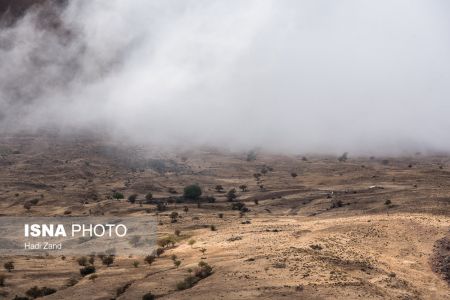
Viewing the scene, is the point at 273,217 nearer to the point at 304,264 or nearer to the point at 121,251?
the point at 121,251

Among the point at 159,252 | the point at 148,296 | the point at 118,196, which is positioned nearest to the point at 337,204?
the point at 159,252

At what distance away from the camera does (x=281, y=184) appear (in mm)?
50688

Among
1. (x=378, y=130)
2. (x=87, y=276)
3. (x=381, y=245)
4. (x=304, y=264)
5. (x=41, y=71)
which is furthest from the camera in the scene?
(x=41, y=71)

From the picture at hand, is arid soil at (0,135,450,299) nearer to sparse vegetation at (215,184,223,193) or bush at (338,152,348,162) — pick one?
sparse vegetation at (215,184,223,193)

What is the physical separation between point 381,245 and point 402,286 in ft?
17.6

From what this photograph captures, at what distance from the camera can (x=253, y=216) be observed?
37.2 meters

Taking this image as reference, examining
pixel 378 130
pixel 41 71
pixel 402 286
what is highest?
pixel 41 71

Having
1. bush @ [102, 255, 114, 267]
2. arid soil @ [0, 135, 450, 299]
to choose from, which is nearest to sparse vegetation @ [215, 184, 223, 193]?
arid soil @ [0, 135, 450, 299]

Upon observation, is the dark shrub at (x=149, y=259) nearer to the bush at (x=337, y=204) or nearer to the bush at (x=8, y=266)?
the bush at (x=8, y=266)

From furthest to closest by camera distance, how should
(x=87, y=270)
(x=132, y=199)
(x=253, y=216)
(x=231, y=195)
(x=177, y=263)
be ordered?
(x=231, y=195) < (x=132, y=199) < (x=253, y=216) < (x=87, y=270) < (x=177, y=263)

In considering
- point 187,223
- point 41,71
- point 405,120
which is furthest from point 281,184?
point 41,71

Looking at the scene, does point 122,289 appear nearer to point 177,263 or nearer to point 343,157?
point 177,263

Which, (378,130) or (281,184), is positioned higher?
(378,130)

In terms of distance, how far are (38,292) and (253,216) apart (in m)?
18.6
